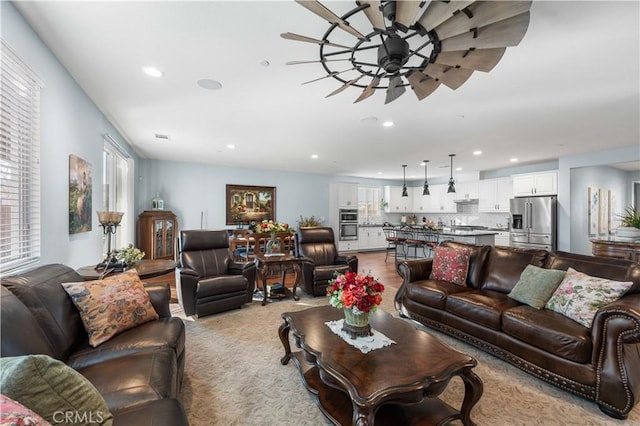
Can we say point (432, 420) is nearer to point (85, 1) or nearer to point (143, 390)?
point (143, 390)

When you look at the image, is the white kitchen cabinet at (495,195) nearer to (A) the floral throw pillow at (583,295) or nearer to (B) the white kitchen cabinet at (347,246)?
(B) the white kitchen cabinet at (347,246)

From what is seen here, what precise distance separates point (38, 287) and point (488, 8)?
2.87 meters

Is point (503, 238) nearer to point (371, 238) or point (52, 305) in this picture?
point (371, 238)

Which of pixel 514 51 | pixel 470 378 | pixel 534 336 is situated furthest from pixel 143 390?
pixel 514 51

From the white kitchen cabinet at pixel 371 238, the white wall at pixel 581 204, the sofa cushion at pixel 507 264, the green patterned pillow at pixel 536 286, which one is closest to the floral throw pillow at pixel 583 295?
the green patterned pillow at pixel 536 286

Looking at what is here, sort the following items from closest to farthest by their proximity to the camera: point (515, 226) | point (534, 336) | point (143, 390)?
point (143, 390), point (534, 336), point (515, 226)

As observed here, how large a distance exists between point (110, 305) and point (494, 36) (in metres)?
2.89

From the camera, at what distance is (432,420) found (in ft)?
5.38

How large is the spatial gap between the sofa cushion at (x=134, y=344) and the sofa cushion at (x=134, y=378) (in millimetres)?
72

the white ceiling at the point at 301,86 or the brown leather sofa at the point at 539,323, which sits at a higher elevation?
the white ceiling at the point at 301,86

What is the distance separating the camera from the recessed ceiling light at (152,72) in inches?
97.8

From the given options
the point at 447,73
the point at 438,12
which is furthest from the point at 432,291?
the point at 438,12

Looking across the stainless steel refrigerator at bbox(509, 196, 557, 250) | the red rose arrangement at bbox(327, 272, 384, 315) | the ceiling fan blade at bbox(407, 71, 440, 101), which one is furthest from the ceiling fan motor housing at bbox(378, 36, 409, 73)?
the stainless steel refrigerator at bbox(509, 196, 557, 250)

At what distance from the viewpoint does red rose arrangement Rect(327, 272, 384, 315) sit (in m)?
1.85
